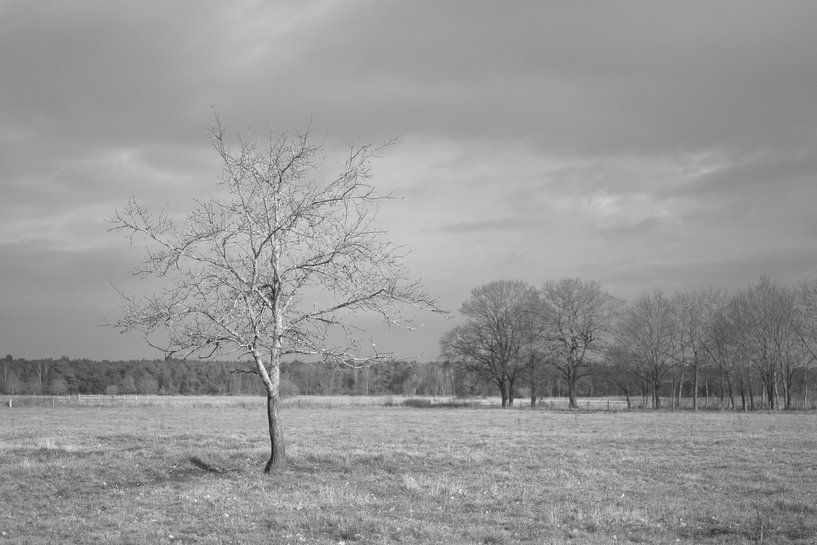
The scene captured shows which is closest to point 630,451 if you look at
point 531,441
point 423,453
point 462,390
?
point 531,441

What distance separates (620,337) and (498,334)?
1350 cm

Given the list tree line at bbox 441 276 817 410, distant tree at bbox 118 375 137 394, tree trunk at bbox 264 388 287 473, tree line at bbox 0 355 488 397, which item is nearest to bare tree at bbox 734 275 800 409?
tree line at bbox 441 276 817 410

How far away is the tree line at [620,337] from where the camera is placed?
70250mm

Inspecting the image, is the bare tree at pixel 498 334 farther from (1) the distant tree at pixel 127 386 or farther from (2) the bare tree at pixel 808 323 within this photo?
(1) the distant tree at pixel 127 386

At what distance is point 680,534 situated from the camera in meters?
11.9

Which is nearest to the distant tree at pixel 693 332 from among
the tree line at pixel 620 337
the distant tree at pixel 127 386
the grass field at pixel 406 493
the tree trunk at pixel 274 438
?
the tree line at pixel 620 337

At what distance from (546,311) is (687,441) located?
46890 mm

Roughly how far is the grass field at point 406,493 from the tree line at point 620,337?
47.7 m

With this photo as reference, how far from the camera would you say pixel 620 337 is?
75.8 metres

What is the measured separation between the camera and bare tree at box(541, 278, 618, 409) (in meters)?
73.6

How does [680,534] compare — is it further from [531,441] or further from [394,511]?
[531,441]

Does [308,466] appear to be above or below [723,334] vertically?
below

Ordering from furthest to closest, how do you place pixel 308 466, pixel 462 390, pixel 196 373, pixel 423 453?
pixel 196 373, pixel 462 390, pixel 423 453, pixel 308 466

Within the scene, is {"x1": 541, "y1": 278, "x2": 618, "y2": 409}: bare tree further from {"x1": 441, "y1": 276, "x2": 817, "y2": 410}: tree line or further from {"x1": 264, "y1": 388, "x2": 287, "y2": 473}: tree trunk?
{"x1": 264, "y1": 388, "x2": 287, "y2": 473}: tree trunk
